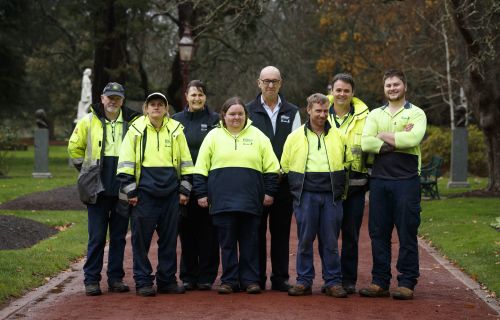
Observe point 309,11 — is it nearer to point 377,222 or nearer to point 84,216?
point 84,216

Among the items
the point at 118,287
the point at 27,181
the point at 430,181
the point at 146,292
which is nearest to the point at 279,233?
the point at 146,292


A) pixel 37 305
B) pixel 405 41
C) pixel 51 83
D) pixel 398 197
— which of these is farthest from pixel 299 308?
pixel 51 83

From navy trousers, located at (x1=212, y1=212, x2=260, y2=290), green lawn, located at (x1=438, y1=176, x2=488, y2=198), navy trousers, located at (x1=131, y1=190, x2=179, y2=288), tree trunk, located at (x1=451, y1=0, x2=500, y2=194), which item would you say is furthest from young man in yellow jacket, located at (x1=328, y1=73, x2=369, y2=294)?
green lawn, located at (x1=438, y1=176, x2=488, y2=198)

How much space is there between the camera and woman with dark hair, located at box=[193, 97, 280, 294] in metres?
9.74

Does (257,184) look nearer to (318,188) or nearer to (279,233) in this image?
(318,188)

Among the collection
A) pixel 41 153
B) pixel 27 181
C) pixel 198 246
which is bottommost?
pixel 27 181

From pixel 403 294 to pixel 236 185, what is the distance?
197cm

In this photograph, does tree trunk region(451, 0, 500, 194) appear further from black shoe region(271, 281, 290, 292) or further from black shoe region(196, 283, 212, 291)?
black shoe region(196, 283, 212, 291)

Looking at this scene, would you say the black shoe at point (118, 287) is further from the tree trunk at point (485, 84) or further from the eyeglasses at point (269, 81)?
the tree trunk at point (485, 84)

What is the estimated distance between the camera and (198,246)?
407 inches

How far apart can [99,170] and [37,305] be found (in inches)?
60.5

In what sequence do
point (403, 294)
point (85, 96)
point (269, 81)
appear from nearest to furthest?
point (403, 294), point (269, 81), point (85, 96)

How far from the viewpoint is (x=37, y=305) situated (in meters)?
9.29

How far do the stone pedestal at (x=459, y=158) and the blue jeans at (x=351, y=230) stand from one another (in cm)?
1787
